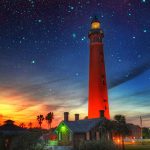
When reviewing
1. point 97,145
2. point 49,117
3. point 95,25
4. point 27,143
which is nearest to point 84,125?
point 97,145

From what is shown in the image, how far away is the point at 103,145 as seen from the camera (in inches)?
1419

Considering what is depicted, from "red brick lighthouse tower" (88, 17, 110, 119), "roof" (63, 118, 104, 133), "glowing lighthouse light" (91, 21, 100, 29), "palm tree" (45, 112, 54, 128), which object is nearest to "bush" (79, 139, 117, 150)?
"roof" (63, 118, 104, 133)

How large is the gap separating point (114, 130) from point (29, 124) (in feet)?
360

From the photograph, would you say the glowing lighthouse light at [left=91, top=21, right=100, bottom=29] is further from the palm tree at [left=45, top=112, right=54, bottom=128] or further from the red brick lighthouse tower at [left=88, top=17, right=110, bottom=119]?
the palm tree at [left=45, top=112, right=54, bottom=128]

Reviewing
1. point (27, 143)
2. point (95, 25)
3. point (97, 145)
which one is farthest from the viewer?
point (95, 25)

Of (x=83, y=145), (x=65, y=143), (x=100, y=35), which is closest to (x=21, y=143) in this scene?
(x=83, y=145)

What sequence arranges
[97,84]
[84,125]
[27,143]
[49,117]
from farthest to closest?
[49,117], [97,84], [84,125], [27,143]

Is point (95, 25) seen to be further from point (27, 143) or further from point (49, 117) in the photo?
point (49, 117)

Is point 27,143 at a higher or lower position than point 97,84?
lower

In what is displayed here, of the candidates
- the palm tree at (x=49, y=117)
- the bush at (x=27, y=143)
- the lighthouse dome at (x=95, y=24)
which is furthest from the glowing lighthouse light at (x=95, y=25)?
the palm tree at (x=49, y=117)

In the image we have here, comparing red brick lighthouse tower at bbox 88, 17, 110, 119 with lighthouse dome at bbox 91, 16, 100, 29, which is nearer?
red brick lighthouse tower at bbox 88, 17, 110, 119

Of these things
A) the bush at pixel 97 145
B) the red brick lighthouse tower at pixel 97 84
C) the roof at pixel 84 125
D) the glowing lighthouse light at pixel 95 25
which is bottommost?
the bush at pixel 97 145

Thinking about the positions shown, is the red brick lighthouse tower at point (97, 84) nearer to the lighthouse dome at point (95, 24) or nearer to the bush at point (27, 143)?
the lighthouse dome at point (95, 24)

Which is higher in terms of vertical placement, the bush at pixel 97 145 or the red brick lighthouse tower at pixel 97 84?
the red brick lighthouse tower at pixel 97 84
